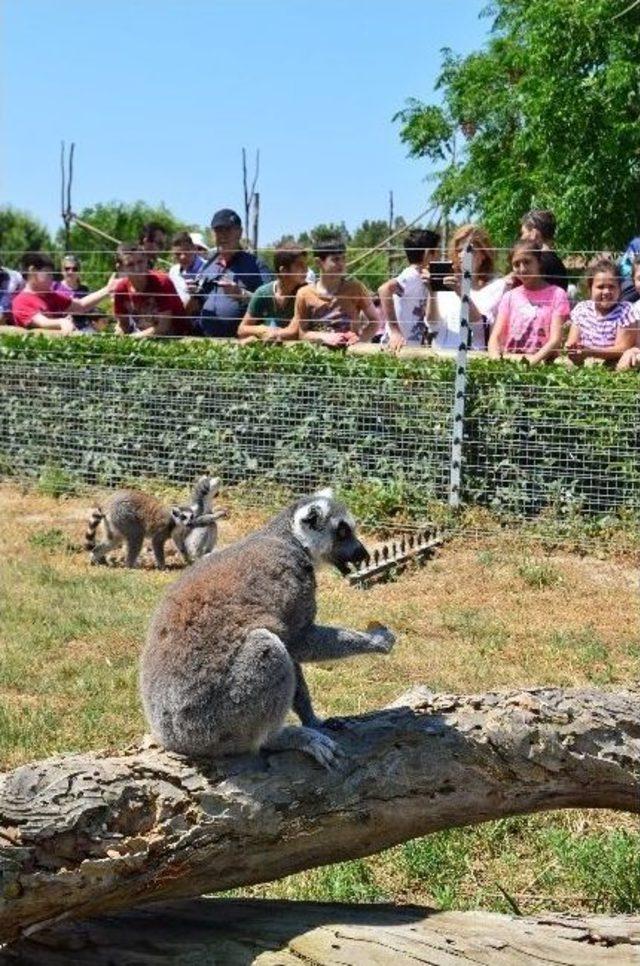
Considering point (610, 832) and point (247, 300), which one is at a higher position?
point (247, 300)

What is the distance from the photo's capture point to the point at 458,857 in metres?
4.71

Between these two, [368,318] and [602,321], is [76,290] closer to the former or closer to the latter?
[368,318]

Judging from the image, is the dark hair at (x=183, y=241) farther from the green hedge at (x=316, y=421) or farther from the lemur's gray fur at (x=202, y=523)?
the lemur's gray fur at (x=202, y=523)

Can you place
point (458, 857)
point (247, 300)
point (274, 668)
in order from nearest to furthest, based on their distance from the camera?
point (274, 668)
point (458, 857)
point (247, 300)

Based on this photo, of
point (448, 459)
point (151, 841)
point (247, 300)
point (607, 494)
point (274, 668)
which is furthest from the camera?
point (247, 300)

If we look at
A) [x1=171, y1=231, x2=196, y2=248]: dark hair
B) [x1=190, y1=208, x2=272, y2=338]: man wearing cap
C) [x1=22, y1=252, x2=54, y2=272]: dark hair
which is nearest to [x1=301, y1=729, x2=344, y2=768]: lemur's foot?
[x1=190, y1=208, x2=272, y2=338]: man wearing cap

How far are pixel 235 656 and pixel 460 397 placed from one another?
20.9ft

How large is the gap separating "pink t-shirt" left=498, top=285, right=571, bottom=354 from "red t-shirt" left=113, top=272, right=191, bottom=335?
11.4ft

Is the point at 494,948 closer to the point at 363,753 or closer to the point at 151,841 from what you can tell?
the point at 363,753

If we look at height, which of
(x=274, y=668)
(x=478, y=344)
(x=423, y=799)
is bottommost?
(x=423, y=799)

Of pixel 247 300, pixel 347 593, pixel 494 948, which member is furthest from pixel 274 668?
pixel 247 300

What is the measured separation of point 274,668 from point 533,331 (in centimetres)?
664

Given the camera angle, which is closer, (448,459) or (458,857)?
(458,857)

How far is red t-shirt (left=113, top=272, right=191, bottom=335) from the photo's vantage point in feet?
41.3
